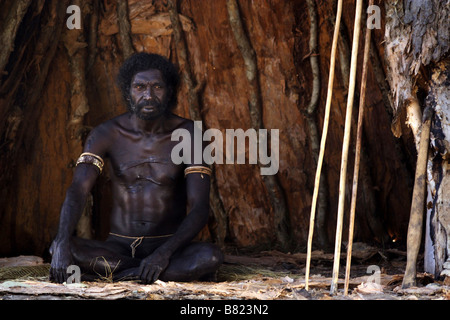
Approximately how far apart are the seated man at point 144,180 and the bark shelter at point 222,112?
1.06 meters

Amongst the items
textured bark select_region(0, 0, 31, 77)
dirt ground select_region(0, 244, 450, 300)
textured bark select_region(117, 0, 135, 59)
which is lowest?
dirt ground select_region(0, 244, 450, 300)

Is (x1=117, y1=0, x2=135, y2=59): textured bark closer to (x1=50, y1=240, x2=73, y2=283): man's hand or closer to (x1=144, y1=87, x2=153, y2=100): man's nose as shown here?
(x1=144, y1=87, x2=153, y2=100): man's nose

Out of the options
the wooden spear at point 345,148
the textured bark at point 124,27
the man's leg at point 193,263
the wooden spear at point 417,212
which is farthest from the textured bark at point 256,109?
the wooden spear at point 345,148

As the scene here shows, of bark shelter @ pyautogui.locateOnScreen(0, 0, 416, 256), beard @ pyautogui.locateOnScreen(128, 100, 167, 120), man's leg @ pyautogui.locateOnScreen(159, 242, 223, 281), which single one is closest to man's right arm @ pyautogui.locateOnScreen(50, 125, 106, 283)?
beard @ pyautogui.locateOnScreen(128, 100, 167, 120)

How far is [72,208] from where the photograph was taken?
332 cm

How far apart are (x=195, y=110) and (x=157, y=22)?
720 millimetres

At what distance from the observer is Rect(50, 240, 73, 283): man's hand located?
305cm

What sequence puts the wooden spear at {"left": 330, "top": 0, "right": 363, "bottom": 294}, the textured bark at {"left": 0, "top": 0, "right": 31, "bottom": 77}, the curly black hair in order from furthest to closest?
1. the textured bark at {"left": 0, "top": 0, "right": 31, "bottom": 77}
2. the curly black hair
3. the wooden spear at {"left": 330, "top": 0, "right": 363, "bottom": 294}

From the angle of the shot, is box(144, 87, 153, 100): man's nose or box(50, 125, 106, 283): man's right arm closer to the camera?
box(50, 125, 106, 283): man's right arm

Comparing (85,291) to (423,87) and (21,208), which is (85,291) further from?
(21,208)

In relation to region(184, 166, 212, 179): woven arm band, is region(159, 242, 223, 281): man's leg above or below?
below

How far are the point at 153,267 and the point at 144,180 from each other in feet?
2.11

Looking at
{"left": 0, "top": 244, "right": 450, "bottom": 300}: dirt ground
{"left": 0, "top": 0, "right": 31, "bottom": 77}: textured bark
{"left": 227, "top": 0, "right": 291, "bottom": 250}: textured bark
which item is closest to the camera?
{"left": 0, "top": 244, "right": 450, "bottom": 300}: dirt ground

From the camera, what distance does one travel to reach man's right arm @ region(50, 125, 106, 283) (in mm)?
3074
